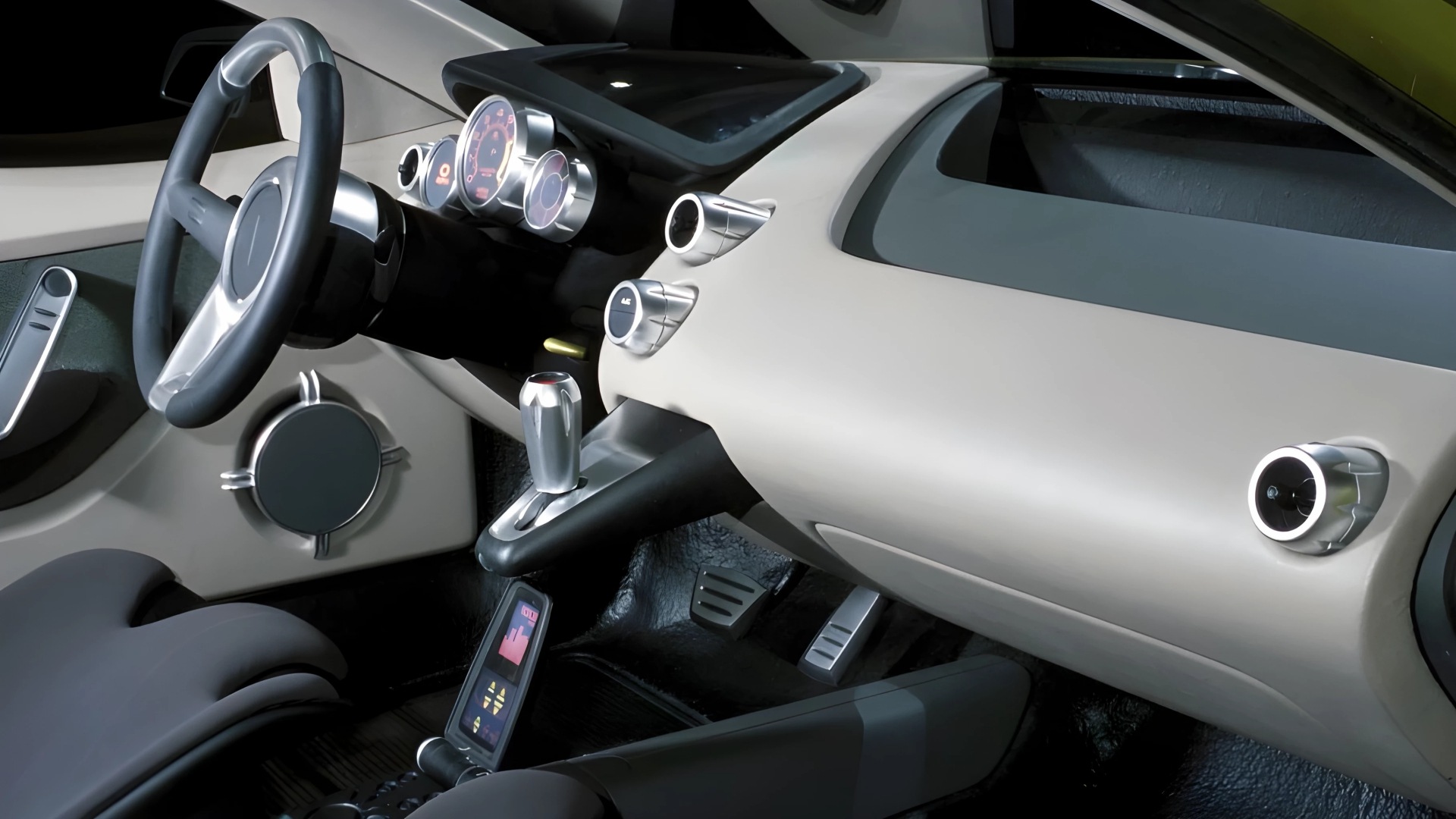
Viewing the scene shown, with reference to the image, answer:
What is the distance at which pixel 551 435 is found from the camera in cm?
81

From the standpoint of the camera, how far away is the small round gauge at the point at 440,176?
3.59 feet

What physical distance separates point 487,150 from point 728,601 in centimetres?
78

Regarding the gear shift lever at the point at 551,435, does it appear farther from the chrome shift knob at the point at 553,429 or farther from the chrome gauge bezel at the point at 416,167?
the chrome gauge bezel at the point at 416,167

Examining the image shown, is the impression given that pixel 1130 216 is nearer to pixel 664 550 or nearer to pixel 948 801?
pixel 948 801

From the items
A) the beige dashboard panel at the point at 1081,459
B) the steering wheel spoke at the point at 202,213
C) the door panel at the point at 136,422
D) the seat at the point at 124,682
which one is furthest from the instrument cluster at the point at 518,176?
the seat at the point at 124,682

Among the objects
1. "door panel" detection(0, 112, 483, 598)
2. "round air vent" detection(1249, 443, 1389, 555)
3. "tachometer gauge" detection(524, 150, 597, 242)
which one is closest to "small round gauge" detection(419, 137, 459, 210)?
"tachometer gauge" detection(524, 150, 597, 242)

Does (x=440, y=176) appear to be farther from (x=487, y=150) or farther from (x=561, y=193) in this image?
(x=561, y=193)

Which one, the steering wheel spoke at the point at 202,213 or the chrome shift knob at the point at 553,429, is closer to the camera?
the chrome shift knob at the point at 553,429

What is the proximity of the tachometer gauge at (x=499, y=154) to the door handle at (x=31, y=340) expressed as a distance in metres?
0.53

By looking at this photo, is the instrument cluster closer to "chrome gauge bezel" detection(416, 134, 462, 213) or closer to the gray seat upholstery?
"chrome gauge bezel" detection(416, 134, 462, 213)

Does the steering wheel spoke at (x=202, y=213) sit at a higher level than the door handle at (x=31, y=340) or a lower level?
higher

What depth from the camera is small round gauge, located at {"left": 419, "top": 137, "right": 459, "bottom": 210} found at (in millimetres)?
1094

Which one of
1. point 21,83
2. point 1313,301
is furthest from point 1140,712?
point 21,83

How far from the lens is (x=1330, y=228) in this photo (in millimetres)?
867
